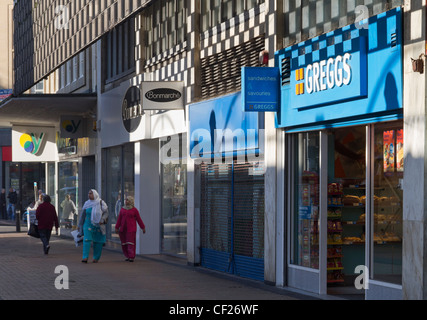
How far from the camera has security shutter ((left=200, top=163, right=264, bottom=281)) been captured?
1552cm

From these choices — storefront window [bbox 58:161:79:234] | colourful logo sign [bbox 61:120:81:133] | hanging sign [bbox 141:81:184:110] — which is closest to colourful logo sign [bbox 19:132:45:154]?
storefront window [bbox 58:161:79:234]

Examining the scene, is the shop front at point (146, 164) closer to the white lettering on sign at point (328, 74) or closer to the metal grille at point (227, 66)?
the metal grille at point (227, 66)

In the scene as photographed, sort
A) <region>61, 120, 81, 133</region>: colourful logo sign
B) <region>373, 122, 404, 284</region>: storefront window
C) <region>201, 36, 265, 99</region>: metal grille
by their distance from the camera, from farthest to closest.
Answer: <region>61, 120, 81, 133</region>: colourful logo sign
<region>201, 36, 265, 99</region>: metal grille
<region>373, 122, 404, 284</region>: storefront window

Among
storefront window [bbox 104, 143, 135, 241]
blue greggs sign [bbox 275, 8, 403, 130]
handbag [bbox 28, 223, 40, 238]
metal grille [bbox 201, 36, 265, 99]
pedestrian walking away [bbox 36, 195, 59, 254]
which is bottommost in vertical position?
handbag [bbox 28, 223, 40, 238]

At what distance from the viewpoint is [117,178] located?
2553cm

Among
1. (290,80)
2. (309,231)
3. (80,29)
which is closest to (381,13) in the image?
(290,80)

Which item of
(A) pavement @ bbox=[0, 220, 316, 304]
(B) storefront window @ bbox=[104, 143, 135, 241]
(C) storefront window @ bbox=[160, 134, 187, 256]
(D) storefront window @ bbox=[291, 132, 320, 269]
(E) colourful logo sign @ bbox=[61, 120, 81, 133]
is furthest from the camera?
(E) colourful logo sign @ bbox=[61, 120, 81, 133]

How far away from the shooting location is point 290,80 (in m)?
13.9

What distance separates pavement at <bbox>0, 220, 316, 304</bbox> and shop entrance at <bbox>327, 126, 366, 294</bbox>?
954 millimetres

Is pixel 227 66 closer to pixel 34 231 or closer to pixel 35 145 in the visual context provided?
pixel 34 231

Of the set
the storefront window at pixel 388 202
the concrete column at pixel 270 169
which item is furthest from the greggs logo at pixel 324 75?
the concrete column at pixel 270 169

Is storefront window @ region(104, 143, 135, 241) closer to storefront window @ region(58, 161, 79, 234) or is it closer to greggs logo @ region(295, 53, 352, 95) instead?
storefront window @ region(58, 161, 79, 234)

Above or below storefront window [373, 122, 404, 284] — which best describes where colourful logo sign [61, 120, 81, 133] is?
above

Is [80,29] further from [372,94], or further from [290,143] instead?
[372,94]
